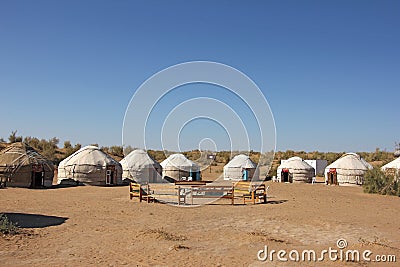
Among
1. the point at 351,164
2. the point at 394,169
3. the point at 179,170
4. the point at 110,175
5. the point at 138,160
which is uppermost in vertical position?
the point at 138,160

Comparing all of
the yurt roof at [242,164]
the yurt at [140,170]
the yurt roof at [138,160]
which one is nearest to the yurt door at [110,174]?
the yurt at [140,170]

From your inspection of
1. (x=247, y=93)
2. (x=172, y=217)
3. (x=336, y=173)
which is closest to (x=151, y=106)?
(x=247, y=93)

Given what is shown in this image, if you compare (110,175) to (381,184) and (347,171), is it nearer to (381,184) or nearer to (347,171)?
(381,184)

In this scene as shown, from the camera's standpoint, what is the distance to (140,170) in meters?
25.7

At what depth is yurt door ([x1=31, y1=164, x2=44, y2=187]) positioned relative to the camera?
20906 millimetres

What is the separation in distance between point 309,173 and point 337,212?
50.2 feet

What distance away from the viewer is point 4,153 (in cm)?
2152

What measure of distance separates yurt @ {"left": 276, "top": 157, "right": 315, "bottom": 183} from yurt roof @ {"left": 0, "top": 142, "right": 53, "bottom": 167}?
16.8 meters

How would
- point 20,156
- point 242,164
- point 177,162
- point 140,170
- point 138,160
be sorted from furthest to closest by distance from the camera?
point 242,164 → point 177,162 → point 138,160 → point 140,170 → point 20,156

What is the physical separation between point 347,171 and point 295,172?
369cm

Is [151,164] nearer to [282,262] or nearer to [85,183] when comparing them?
[85,183]
